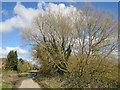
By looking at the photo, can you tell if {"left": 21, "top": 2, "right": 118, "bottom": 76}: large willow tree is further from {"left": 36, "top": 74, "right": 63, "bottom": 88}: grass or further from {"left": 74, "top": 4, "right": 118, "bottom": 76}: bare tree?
{"left": 36, "top": 74, "right": 63, "bottom": 88}: grass

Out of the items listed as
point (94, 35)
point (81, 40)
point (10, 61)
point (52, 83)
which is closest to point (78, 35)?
point (81, 40)

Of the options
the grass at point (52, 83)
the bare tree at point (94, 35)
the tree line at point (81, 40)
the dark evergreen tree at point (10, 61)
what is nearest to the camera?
the tree line at point (81, 40)

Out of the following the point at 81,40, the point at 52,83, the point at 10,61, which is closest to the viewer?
the point at 81,40

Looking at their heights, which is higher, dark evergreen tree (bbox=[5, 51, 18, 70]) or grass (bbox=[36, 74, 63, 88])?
dark evergreen tree (bbox=[5, 51, 18, 70])

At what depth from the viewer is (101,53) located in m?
3.66

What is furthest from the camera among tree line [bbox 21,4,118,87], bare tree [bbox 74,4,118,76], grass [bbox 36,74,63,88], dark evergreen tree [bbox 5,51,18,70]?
dark evergreen tree [bbox 5,51,18,70]

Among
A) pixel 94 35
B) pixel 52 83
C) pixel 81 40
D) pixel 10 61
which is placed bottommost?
pixel 52 83

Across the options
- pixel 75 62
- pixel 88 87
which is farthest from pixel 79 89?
pixel 75 62

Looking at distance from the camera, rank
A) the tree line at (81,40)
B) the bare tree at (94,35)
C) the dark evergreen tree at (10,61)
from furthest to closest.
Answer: the dark evergreen tree at (10,61), the bare tree at (94,35), the tree line at (81,40)

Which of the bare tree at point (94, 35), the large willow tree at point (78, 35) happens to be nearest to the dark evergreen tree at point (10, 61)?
the large willow tree at point (78, 35)

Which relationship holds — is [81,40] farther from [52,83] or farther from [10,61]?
[10,61]

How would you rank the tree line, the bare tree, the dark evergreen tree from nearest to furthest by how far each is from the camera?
the tree line
the bare tree
the dark evergreen tree

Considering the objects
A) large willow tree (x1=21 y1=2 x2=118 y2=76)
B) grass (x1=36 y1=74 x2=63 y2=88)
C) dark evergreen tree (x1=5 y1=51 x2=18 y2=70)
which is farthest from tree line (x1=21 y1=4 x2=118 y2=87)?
dark evergreen tree (x1=5 y1=51 x2=18 y2=70)

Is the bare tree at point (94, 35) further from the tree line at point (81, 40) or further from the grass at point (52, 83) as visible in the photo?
the grass at point (52, 83)
